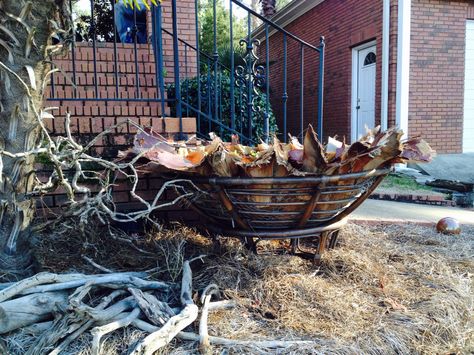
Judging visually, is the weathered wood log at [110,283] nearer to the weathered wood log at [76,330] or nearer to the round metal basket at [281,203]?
the weathered wood log at [76,330]

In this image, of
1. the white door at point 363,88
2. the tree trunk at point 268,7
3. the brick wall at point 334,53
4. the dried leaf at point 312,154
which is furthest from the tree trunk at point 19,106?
the tree trunk at point 268,7

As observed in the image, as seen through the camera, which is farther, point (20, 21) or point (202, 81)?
Result: point (202, 81)

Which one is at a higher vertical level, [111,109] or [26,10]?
[26,10]

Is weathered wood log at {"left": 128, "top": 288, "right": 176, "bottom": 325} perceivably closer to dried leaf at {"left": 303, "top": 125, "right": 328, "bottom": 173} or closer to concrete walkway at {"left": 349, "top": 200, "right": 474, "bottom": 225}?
dried leaf at {"left": 303, "top": 125, "right": 328, "bottom": 173}

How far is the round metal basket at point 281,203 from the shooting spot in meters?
1.94

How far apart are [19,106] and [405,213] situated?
381cm

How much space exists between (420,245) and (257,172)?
1774 mm

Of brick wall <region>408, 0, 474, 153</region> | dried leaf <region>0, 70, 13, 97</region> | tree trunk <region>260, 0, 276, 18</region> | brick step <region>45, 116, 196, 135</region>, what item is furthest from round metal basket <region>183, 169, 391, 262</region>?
tree trunk <region>260, 0, 276, 18</region>

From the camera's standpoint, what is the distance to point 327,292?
2016 mm

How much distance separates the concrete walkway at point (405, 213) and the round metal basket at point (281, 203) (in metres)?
1.55

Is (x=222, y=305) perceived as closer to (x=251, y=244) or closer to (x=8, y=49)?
(x=251, y=244)

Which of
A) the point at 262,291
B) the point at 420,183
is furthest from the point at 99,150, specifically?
the point at 420,183

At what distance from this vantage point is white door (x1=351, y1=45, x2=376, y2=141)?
903 centimetres

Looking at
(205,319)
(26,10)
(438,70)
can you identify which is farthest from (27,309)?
(438,70)
